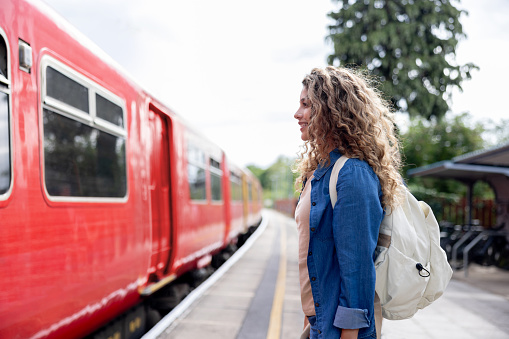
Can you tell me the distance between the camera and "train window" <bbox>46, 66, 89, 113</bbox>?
11.1 ft

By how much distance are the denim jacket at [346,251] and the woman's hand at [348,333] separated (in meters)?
0.02

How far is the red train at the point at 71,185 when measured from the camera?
9.46 feet

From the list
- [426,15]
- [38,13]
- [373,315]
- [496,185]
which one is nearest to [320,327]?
[373,315]

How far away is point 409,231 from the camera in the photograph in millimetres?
1929

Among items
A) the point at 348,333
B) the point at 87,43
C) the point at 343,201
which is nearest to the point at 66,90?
the point at 87,43

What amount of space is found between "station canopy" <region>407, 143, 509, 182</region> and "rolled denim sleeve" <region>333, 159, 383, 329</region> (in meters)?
7.48

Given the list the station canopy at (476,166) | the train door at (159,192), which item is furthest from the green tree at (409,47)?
the train door at (159,192)

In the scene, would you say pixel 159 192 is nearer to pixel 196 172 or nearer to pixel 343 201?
pixel 196 172

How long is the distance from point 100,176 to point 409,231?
3000mm

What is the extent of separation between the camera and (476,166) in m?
10.2

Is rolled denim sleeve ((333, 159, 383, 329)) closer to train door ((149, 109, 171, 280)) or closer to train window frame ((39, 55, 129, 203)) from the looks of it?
train window frame ((39, 55, 129, 203))

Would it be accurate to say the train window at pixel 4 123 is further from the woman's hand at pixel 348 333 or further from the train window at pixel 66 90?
the woman's hand at pixel 348 333

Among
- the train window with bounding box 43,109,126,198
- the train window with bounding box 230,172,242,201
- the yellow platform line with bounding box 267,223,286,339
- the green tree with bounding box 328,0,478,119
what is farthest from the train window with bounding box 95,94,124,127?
the train window with bounding box 230,172,242,201

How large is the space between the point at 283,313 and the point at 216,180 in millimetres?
5515
